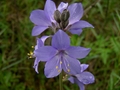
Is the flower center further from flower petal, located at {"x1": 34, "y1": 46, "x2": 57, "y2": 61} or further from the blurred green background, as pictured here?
the blurred green background

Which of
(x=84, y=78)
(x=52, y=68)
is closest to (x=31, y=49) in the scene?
(x=84, y=78)

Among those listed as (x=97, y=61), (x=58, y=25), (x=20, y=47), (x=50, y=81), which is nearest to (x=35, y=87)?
(x=50, y=81)

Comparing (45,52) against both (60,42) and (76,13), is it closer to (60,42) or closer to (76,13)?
(60,42)

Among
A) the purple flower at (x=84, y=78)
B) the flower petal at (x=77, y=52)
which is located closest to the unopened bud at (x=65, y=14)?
the flower petal at (x=77, y=52)

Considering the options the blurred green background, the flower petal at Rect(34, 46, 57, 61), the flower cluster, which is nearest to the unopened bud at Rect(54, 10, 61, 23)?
the flower cluster

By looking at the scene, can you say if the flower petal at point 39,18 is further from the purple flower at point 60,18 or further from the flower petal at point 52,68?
the flower petal at point 52,68

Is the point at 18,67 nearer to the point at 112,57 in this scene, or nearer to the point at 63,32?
the point at 112,57
